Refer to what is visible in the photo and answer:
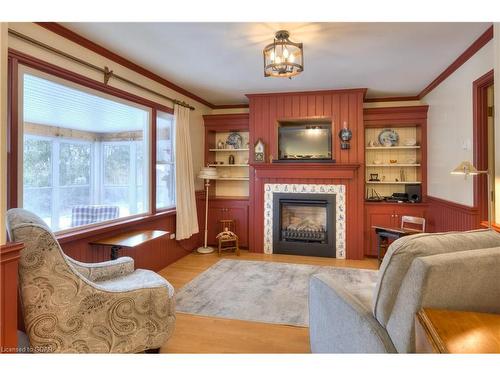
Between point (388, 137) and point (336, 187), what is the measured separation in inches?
51.1

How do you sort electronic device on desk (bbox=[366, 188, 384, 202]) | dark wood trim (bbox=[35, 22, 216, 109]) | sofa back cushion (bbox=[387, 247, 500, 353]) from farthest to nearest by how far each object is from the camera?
electronic device on desk (bbox=[366, 188, 384, 202]), dark wood trim (bbox=[35, 22, 216, 109]), sofa back cushion (bbox=[387, 247, 500, 353])

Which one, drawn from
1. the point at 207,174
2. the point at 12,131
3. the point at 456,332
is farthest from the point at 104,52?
the point at 456,332

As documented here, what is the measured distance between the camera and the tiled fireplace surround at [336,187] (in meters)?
4.50

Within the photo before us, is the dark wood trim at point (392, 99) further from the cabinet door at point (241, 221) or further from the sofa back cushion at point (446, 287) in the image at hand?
the sofa back cushion at point (446, 287)

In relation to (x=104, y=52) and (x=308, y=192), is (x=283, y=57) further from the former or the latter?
(x=308, y=192)

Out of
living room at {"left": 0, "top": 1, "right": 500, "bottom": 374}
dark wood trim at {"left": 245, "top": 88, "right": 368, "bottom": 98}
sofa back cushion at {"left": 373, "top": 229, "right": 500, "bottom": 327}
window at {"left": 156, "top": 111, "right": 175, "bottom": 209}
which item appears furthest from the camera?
dark wood trim at {"left": 245, "top": 88, "right": 368, "bottom": 98}

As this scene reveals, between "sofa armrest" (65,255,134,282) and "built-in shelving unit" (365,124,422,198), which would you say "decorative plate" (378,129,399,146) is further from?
"sofa armrest" (65,255,134,282)

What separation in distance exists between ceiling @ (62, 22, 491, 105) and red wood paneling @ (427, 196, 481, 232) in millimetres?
1663

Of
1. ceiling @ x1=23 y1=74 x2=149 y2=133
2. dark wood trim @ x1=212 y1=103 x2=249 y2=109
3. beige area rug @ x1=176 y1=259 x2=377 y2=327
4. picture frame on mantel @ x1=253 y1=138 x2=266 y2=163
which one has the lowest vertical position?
beige area rug @ x1=176 y1=259 x2=377 y2=327

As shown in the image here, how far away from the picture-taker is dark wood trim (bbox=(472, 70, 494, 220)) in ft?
9.48

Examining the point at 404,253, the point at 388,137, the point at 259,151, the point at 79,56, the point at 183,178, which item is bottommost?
the point at 404,253

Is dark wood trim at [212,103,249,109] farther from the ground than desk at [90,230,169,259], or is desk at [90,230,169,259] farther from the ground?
dark wood trim at [212,103,249,109]

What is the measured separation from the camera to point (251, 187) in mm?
4938

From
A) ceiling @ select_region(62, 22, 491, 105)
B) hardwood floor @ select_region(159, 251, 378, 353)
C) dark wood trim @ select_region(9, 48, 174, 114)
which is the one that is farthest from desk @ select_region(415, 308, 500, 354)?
dark wood trim @ select_region(9, 48, 174, 114)
